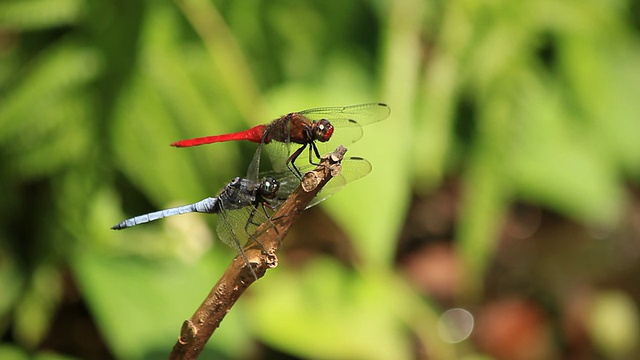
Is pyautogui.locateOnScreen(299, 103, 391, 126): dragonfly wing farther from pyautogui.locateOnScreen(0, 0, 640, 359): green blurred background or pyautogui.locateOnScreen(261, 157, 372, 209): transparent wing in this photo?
pyautogui.locateOnScreen(0, 0, 640, 359): green blurred background

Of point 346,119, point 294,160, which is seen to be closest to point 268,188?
point 294,160

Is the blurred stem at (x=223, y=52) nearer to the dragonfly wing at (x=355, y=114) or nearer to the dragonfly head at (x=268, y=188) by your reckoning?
the dragonfly wing at (x=355, y=114)

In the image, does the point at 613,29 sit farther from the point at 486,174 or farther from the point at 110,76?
the point at 110,76

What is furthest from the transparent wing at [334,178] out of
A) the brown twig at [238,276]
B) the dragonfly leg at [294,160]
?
the brown twig at [238,276]

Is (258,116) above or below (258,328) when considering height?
above

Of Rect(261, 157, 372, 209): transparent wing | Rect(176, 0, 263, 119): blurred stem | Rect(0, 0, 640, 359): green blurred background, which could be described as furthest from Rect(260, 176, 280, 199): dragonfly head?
Rect(176, 0, 263, 119): blurred stem

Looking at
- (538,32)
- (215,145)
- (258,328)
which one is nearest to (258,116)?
(215,145)
